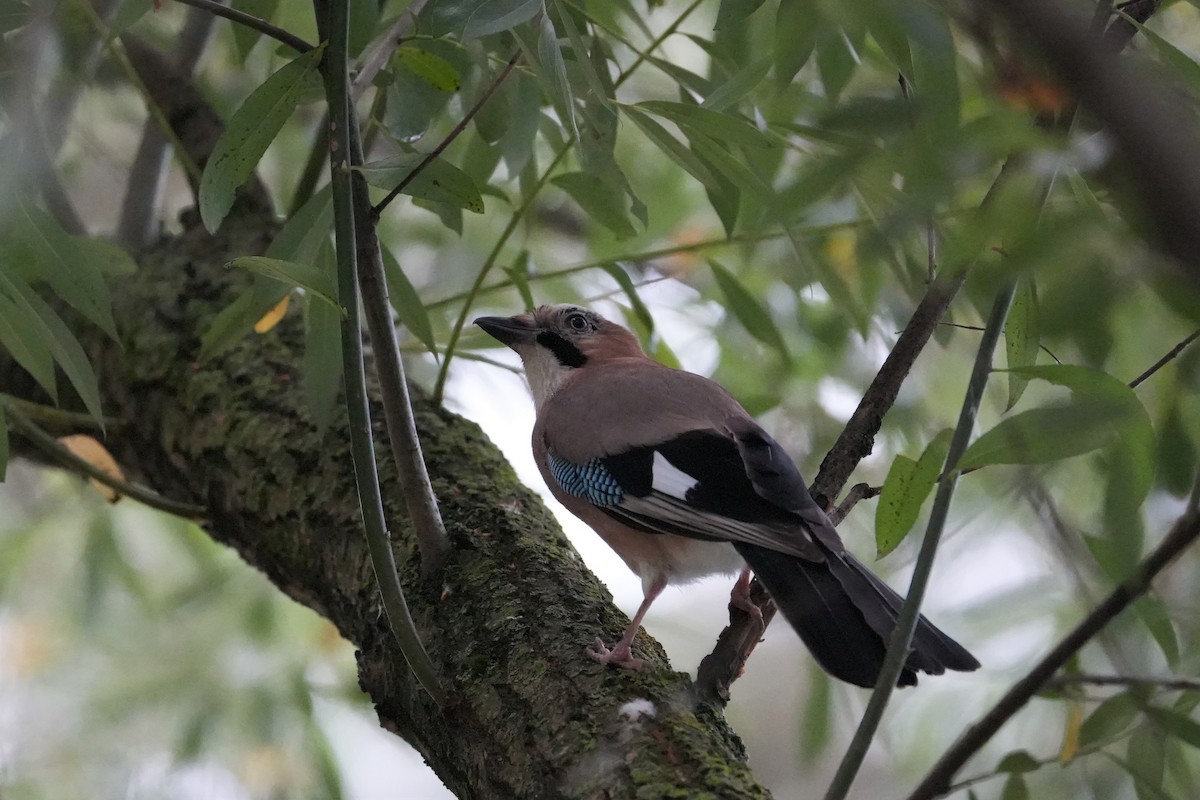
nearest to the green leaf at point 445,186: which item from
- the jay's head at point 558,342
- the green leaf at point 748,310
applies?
the green leaf at point 748,310

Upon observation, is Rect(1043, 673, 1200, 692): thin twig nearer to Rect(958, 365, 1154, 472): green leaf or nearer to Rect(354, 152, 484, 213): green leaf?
Rect(958, 365, 1154, 472): green leaf

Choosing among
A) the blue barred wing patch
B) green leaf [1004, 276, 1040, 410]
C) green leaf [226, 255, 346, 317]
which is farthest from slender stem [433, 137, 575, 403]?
green leaf [1004, 276, 1040, 410]

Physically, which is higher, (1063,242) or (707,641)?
(707,641)

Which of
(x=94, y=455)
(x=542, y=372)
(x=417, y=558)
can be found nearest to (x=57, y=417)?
(x=94, y=455)

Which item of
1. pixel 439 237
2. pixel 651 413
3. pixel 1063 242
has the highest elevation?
pixel 439 237

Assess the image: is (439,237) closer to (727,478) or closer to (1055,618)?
(727,478)

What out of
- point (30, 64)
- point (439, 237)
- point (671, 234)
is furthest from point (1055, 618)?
point (30, 64)

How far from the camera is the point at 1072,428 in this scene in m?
1.15

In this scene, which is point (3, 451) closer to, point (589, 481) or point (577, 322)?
point (589, 481)

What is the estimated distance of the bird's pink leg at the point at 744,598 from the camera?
197 cm

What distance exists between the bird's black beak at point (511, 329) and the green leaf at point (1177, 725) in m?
2.01

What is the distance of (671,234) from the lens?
361 cm

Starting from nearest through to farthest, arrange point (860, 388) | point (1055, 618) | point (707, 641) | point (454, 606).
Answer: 1. point (454, 606)
2. point (1055, 618)
3. point (860, 388)
4. point (707, 641)

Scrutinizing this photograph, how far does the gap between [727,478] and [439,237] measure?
170 centimetres
